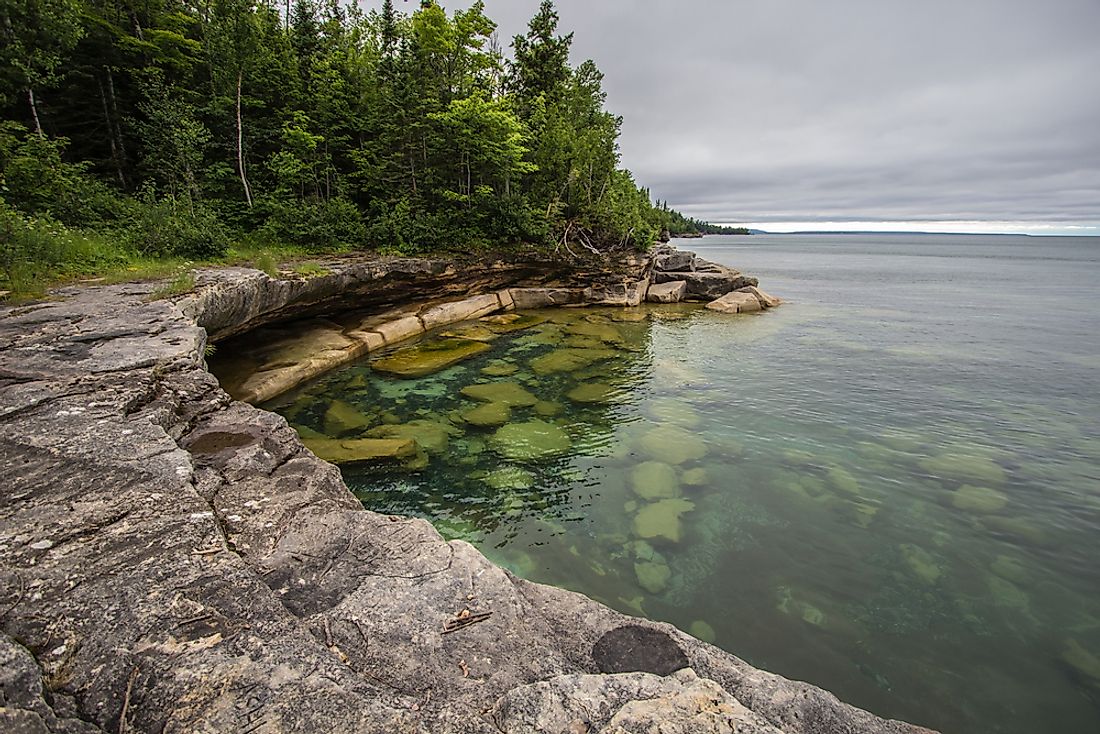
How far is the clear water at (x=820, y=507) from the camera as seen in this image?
5.07 metres

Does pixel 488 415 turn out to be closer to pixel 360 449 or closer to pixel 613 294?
pixel 360 449

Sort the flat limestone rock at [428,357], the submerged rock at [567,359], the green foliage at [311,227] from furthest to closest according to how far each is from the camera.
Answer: the green foliage at [311,227] < the submerged rock at [567,359] < the flat limestone rock at [428,357]

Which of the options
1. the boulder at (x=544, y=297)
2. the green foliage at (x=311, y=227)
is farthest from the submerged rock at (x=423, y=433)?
the boulder at (x=544, y=297)

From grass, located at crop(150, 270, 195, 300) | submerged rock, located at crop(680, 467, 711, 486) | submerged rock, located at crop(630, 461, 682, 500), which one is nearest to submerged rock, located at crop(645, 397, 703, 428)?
submerged rock, located at crop(680, 467, 711, 486)

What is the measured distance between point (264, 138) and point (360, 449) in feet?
60.7

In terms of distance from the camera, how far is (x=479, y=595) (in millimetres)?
2998

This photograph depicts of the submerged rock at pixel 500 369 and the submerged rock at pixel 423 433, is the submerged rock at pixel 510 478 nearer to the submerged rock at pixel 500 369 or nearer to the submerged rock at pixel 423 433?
the submerged rock at pixel 423 433

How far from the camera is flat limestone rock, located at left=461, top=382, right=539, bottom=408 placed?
11523mm

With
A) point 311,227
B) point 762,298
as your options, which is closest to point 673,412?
point 311,227

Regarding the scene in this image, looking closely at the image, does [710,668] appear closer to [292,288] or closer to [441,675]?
[441,675]

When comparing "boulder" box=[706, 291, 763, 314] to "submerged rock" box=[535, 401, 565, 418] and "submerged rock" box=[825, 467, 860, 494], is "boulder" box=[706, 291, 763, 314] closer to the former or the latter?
"submerged rock" box=[535, 401, 565, 418]

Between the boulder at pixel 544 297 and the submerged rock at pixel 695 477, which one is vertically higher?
the boulder at pixel 544 297

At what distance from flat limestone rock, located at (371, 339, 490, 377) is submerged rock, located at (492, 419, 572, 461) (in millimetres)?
4215

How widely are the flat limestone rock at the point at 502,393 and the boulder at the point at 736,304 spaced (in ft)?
56.3
